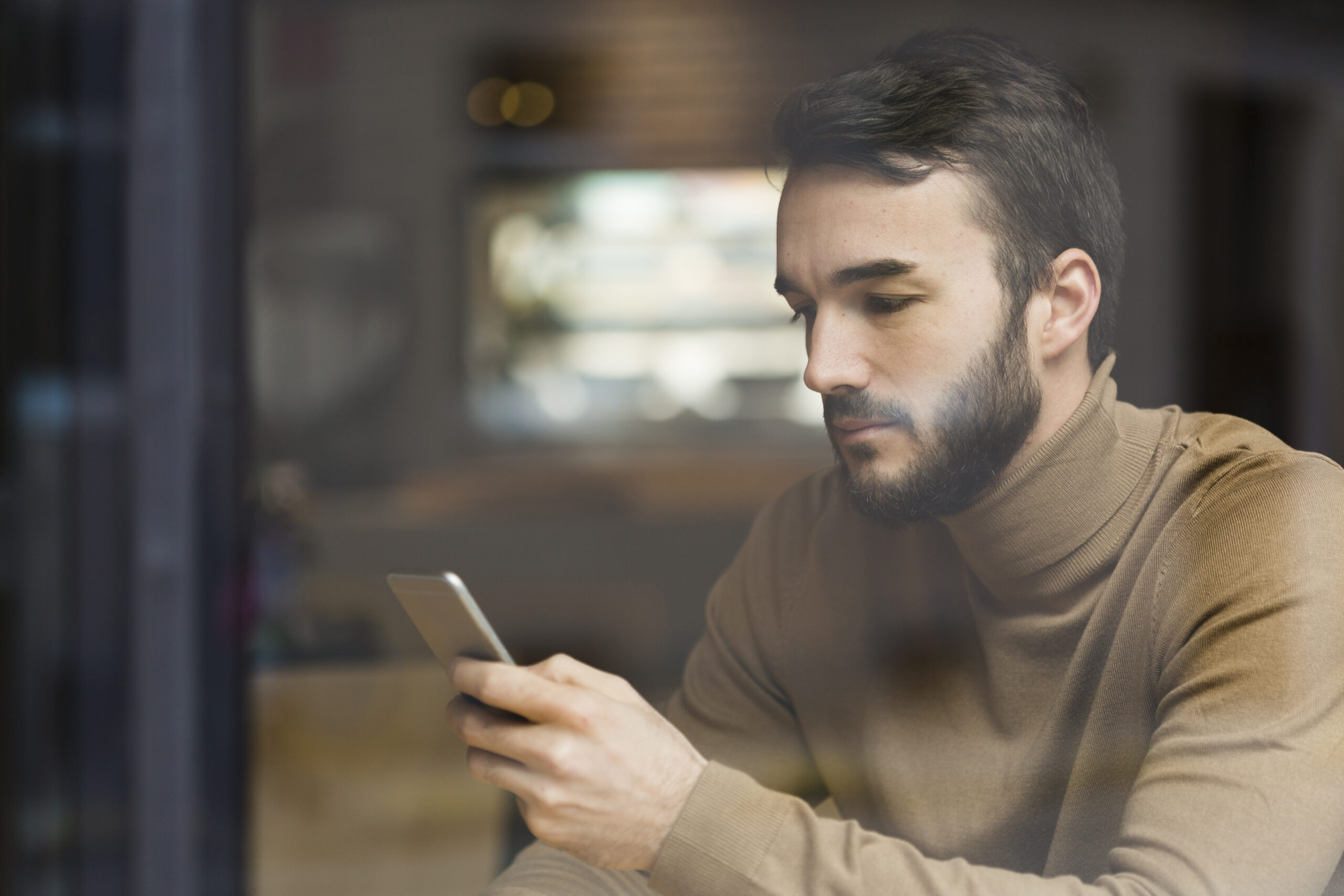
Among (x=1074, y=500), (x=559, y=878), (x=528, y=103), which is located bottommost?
(x=559, y=878)

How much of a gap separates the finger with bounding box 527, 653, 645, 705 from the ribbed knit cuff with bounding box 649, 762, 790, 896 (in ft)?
0.17

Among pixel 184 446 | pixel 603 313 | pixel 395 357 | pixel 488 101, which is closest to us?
pixel 184 446

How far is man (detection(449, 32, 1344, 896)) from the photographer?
496 mm

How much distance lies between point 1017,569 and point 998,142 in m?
0.19

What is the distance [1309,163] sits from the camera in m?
0.65

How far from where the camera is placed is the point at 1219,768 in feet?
1.61

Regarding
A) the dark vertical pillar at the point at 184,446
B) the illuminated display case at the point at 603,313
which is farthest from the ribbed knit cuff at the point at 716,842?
the dark vertical pillar at the point at 184,446

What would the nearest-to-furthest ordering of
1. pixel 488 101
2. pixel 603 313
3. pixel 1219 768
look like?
pixel 1219 768, pixel 603 313, pixel 488 101

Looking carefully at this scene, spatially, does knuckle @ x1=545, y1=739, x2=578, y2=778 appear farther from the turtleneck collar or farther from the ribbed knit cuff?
the turtleneck collar

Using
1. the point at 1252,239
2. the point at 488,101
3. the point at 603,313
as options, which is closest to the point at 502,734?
the point at 1252,239

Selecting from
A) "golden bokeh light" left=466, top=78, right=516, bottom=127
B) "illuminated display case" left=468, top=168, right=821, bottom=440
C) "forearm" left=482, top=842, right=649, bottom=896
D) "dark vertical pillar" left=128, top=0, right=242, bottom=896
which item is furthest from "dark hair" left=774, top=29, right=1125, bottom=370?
"golden bokeh light" left=466, top=78, right=516, bottom=127

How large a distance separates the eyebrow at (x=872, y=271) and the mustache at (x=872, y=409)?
0.16 feet

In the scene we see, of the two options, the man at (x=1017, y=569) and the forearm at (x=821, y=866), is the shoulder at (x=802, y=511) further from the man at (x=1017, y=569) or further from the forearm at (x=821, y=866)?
the forearm at (x=821, y=866)

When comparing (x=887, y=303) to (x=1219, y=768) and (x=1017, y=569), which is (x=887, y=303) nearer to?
(x=1017, y=569)
